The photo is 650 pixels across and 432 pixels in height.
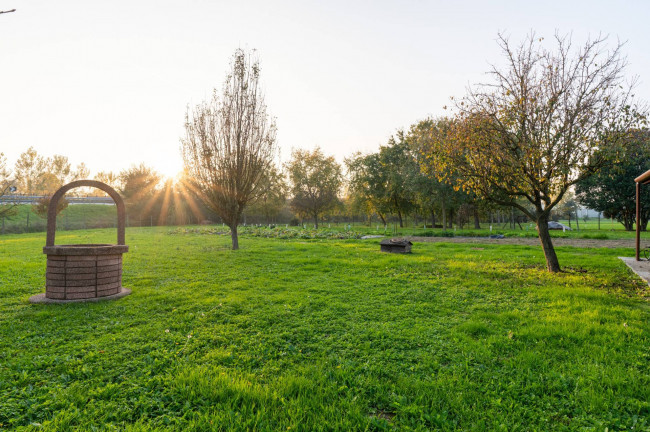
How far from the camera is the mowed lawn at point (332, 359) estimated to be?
2.70 m

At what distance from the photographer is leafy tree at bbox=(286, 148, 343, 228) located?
40.6 meters

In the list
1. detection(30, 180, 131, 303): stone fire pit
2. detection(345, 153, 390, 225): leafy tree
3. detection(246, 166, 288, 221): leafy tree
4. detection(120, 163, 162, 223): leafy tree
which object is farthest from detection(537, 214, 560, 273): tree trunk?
detection(120, 163, 162, 223): leafy tree

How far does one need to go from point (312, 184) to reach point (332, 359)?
37657 millimetres

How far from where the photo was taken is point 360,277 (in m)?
8.46

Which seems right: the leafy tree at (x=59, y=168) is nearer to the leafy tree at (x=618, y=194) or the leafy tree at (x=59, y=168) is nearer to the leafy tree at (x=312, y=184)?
the leafy tree at (x=312, y=184)

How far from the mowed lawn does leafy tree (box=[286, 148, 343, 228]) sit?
3339 cm

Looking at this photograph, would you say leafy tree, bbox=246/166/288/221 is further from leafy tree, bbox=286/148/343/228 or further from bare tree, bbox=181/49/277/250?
bare tree, bbox=181/49/277/250

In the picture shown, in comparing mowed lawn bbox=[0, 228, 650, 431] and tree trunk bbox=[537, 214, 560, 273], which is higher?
tree trunk bbox=[537, 214, 560, 273]

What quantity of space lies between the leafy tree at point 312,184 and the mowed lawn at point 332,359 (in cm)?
3339

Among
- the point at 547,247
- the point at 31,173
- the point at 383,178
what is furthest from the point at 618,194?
the point at 31,173

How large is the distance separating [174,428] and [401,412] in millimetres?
1882

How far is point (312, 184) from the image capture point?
40.9 metres

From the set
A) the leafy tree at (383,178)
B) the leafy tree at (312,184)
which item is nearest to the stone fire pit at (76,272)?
the leafy tree at (383,178)

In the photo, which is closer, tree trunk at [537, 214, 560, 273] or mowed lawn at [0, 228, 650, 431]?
mowed lawn at [0, 228, 650, 431]
